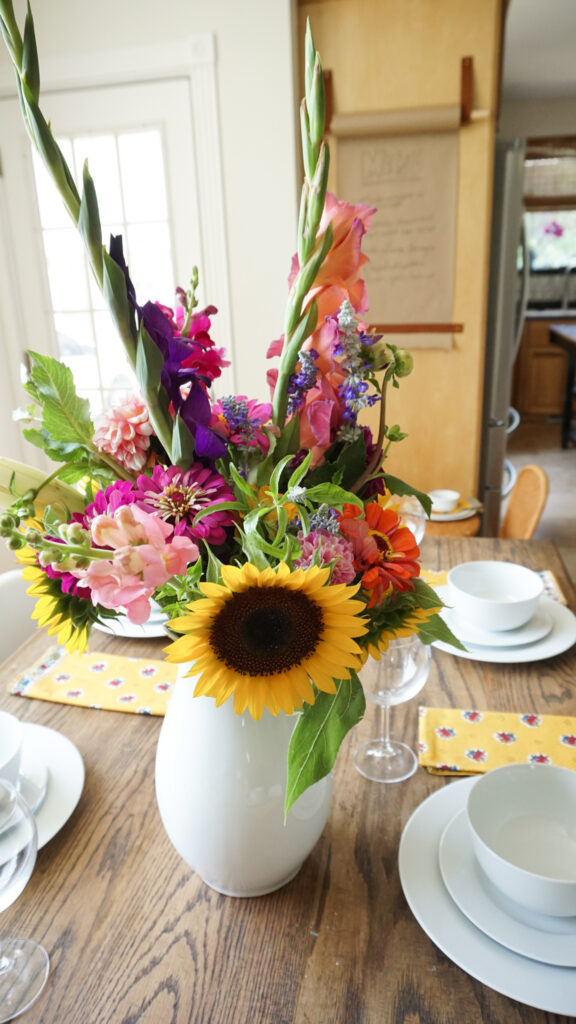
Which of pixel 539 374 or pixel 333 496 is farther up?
pixel 333 496

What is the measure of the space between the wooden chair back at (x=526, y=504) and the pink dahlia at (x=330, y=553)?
4.55 ft

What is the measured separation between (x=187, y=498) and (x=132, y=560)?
0.26 feet

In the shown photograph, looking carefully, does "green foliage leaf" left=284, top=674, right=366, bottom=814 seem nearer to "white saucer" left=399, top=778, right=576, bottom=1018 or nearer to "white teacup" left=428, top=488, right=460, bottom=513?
"white saucer" left=399, top=778, right=576, bottom=1018

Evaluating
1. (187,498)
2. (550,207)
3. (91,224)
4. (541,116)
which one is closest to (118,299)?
(91,224)

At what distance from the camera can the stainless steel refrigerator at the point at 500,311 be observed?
2596 millimetres

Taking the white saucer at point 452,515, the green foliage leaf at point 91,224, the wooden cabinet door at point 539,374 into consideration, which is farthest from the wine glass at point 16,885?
the wooden cabinet door at point 539,374

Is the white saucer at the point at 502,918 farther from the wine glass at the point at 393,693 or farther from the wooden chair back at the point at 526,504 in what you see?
the wooden chair back at the point at 526,504

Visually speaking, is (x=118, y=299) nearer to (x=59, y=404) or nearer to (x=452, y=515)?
(x=59, y=404)

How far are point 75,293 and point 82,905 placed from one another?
256 cm

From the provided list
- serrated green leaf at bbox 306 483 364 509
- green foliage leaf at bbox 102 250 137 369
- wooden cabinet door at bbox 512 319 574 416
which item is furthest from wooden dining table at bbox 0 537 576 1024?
wooden cabinet door at bbox 512 319 574 416

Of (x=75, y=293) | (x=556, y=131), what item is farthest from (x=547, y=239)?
(x=75, y=293)

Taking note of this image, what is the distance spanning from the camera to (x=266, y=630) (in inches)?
20.1

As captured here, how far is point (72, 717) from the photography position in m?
0.99

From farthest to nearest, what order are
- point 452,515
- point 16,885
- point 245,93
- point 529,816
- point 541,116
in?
point 541,116
point 245,93
point 452,515
point 529,816
point 16,885
